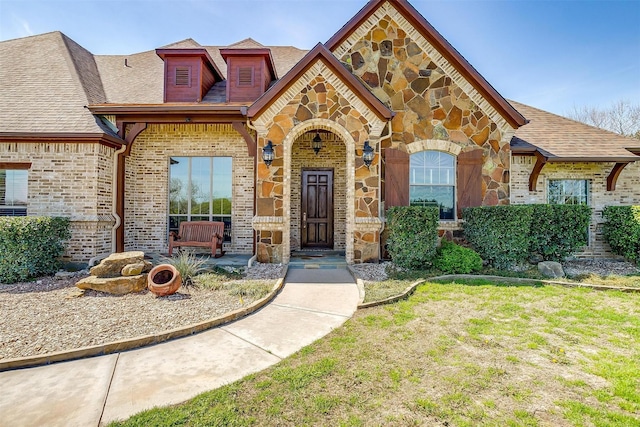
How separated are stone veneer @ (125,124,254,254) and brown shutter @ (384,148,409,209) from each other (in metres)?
4.08

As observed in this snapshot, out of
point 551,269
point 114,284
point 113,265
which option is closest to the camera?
point 114,284

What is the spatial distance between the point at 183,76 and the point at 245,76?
1954 mm

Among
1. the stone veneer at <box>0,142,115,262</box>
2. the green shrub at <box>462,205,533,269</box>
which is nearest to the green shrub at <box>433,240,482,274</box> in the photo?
the green shrub at <box>462,205,533,269</box>

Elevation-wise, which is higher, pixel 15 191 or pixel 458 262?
pixel 15 191

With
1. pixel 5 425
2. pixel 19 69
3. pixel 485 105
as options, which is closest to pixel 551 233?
pixel 485 105

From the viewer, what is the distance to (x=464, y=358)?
3.44 m

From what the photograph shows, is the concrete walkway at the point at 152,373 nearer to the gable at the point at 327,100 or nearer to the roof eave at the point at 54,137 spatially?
the gable at the point at 327,100

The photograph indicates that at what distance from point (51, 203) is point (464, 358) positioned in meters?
9.91

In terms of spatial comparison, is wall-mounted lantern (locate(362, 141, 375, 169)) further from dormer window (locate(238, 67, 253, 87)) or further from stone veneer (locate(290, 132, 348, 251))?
dormer window (locate(238, 67, 253, 87))

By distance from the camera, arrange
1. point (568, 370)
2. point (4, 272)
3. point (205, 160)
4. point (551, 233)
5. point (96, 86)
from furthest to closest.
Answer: point (96, 86)
point (205, 160)
point (551, 233)
point (4, 272)
point (568, 370)

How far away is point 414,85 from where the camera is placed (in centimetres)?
902

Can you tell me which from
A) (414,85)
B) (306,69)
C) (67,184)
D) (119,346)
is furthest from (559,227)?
(67,184)

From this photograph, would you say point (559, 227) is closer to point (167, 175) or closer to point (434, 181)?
point (434, 181)

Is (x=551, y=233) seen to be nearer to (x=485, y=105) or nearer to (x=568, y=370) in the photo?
(x=485, y=105)
